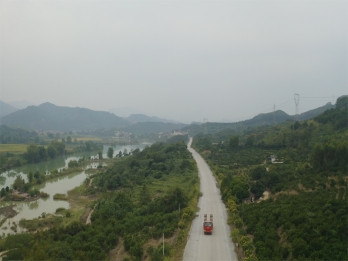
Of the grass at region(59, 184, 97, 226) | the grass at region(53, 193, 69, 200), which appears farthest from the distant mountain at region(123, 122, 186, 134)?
the grass at region(53, 193, 69, 200)

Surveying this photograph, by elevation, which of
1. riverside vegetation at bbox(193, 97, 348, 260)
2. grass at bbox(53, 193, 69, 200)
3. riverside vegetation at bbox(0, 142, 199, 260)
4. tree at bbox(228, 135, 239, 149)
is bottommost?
grass at bbox(53, 193, 69, 200)

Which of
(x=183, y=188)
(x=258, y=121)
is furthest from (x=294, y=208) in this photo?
(x=258, y=121)

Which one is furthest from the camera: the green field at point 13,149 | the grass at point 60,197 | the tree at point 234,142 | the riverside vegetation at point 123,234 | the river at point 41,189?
the green field at point 13,149

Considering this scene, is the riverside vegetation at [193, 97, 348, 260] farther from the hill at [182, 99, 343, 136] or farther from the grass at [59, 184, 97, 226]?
the hill at [182, 99, 343, 136]

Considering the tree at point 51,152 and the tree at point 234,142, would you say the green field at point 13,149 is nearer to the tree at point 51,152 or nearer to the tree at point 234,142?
the tree at point 51,152

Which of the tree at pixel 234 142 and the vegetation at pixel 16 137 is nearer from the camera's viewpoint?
the tree at pixel 234 142

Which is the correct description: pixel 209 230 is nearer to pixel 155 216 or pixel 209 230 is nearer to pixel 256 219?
pixel 256 219

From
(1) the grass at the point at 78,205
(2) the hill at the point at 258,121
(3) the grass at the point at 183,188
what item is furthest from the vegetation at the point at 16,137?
(3) the grass at the point at 183,188

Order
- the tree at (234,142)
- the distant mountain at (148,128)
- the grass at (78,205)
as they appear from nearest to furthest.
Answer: the grass at (78,205) < the tree at (234,142) < the distant mountain at (148,128)
